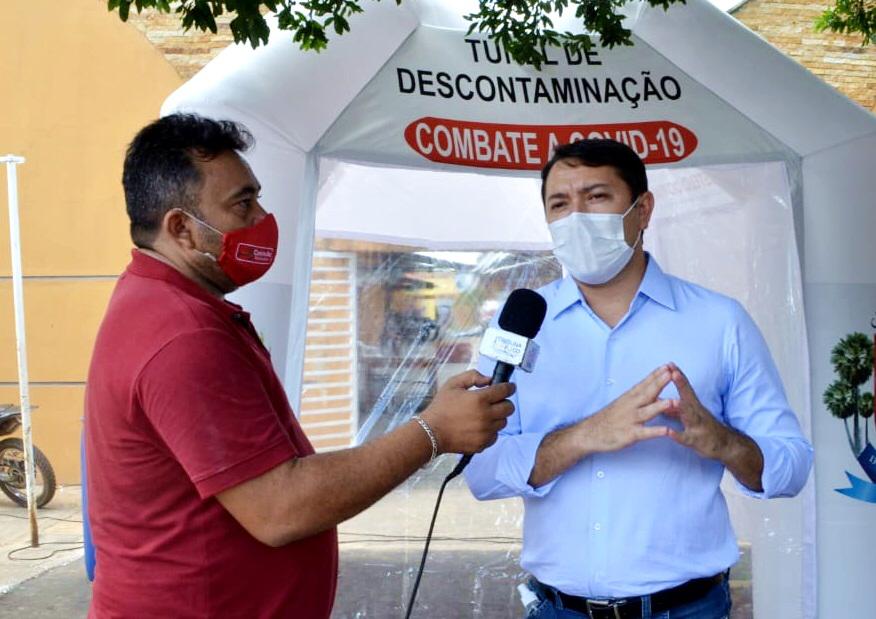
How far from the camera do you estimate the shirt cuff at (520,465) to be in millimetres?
2242

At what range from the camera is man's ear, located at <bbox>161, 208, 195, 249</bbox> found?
189cm

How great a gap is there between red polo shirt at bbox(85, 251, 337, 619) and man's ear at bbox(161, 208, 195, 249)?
8 centimetres

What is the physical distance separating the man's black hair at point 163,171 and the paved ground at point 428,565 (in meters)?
3.69

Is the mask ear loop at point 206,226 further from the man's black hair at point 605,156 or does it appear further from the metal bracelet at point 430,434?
the man's black hair at point 605,156

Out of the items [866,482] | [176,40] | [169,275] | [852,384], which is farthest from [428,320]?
[176,40]

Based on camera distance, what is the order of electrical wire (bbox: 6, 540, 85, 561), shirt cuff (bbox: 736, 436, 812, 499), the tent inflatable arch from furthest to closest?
electrical wire (bbox: 6, 540, 85, 561) < the tent inflatable arch < shirt cuff (bbox: 736, 436, 812, 499)

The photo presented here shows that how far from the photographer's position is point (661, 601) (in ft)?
7.16

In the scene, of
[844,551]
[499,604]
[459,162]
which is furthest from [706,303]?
[499,604]

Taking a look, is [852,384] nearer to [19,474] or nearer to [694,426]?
[694,426]

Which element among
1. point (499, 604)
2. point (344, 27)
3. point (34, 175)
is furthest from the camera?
point (34, 175)

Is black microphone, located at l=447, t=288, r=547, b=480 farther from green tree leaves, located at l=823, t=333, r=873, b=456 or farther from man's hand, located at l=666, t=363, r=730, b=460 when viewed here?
green tree leaves, located at l=823, t=333, r=873, b=456

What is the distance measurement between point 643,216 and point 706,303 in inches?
12.9

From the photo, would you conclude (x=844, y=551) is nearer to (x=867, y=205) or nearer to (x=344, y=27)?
(x=867, y=205)

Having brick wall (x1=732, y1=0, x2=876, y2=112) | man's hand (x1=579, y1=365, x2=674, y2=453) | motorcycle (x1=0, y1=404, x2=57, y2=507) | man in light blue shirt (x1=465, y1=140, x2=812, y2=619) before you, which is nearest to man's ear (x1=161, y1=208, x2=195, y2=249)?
man in light blue shirt (x1=465, y1=140, x2=812, y2=619)
